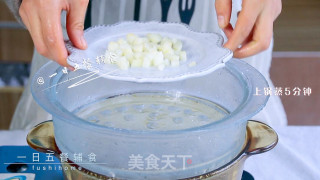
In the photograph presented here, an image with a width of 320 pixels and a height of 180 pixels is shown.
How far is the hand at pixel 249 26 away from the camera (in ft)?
2.25

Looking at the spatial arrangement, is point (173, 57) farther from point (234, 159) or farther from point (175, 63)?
point (234, 159)

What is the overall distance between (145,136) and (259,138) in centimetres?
17

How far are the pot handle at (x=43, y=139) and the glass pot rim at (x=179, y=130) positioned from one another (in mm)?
47

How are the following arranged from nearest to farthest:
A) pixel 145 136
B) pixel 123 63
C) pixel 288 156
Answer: pixel 145 136 → pixel 123 63 → pixel 288 156

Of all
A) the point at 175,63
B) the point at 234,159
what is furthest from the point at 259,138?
the point at 175,63

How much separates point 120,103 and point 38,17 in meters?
0.16

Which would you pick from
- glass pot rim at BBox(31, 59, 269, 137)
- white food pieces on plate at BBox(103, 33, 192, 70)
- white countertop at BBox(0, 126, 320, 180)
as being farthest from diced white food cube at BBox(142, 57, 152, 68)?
white countertop at BBox(0, 126, 320, 180)

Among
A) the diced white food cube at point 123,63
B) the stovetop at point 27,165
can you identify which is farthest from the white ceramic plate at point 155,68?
the stovetop at point 27,165

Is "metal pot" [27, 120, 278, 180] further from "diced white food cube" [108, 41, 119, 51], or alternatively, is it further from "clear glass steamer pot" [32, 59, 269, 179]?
"diced white food cube" [108, 41, 119, 51]

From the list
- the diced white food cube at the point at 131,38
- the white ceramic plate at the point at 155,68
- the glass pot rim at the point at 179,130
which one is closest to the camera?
the glass pot rim at the point at 179,130

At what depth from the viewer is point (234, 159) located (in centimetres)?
53

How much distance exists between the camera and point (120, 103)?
0.63 metres

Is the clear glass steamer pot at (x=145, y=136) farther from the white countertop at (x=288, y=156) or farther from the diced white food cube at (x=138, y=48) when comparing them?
the white countertop at (x=288, y=156)

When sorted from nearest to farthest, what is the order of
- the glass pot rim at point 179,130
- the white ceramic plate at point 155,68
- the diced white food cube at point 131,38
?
1. the glass pot rim at point 179,130
2. the white ceramic plate at point 155,68
3. the diced white food cube at point 131,38
